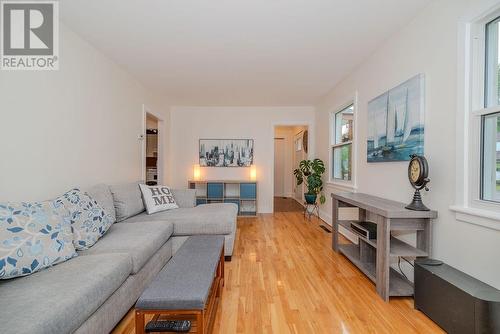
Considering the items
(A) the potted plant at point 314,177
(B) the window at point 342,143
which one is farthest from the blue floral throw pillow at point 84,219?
(A) the potted plant at point 314,177

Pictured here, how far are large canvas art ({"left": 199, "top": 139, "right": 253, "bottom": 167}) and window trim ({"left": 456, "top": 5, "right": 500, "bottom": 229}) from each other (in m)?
4.00

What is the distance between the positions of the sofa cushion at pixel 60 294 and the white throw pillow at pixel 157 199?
1.45 meters

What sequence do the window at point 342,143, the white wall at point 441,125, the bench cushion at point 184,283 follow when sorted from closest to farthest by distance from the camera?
the bench cushion at point 184,283, the white wall at point 441,125, the window at point 342,143

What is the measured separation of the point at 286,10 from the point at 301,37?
463mm

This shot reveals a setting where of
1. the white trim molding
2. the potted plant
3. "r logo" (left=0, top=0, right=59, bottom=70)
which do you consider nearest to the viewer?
the white trim molding

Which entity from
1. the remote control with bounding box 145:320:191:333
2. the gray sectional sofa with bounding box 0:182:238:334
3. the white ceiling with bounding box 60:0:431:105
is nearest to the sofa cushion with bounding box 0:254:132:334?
the gray sectional sofa with bounding box 0:182:238:334

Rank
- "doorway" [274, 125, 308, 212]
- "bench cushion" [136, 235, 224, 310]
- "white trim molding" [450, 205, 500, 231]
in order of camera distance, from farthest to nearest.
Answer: "doorway" [274, 125, 308, 212] < "white trim molding" [450, 205, 500, 231] < "bench cushion" [136, 235, 224, 310]

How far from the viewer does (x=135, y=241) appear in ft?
6.13

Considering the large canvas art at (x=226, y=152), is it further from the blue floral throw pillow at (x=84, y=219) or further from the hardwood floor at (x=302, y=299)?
the blue floral throw pillow at (x=84, y=219)

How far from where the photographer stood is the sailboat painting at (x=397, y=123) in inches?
78.2

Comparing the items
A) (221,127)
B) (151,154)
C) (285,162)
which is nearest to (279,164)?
(285,162)

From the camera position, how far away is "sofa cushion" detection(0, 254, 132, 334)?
913 mm

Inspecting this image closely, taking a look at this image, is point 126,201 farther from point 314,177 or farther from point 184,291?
point 314,177

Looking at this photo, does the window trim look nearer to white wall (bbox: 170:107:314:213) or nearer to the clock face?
the clock face
